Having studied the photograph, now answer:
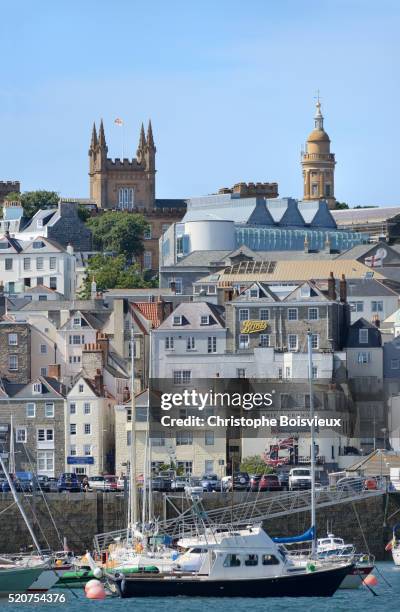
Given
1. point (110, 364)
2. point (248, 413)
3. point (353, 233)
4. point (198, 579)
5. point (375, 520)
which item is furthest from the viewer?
point (353, 233)

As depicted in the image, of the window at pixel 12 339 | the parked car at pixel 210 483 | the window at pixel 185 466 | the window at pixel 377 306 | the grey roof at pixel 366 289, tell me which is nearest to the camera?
the parked car at pixel 210 483

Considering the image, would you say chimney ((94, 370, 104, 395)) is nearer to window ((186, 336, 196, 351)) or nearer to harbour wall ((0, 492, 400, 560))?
window ((186, 336, 196, 351))

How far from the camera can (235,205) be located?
182m

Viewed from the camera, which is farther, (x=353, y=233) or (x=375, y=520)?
(x=353, y=233)

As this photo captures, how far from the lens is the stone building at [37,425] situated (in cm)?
11969

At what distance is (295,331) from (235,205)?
186 feet

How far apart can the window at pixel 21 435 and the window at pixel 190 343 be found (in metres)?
10.2

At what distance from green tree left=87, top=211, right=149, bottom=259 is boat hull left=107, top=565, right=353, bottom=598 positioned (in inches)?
3753

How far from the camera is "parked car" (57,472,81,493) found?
107 meters

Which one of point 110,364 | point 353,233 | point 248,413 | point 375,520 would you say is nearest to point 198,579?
point 375,520

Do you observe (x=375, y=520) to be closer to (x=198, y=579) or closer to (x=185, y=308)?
→ (x=198, y=579)

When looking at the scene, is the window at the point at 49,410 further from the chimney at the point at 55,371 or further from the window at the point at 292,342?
the window at the point at 292,342

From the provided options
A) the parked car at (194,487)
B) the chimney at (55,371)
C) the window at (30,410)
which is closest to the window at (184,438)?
the parked car at (194,487)

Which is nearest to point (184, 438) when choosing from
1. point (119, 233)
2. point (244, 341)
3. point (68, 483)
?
point (244, 341)
